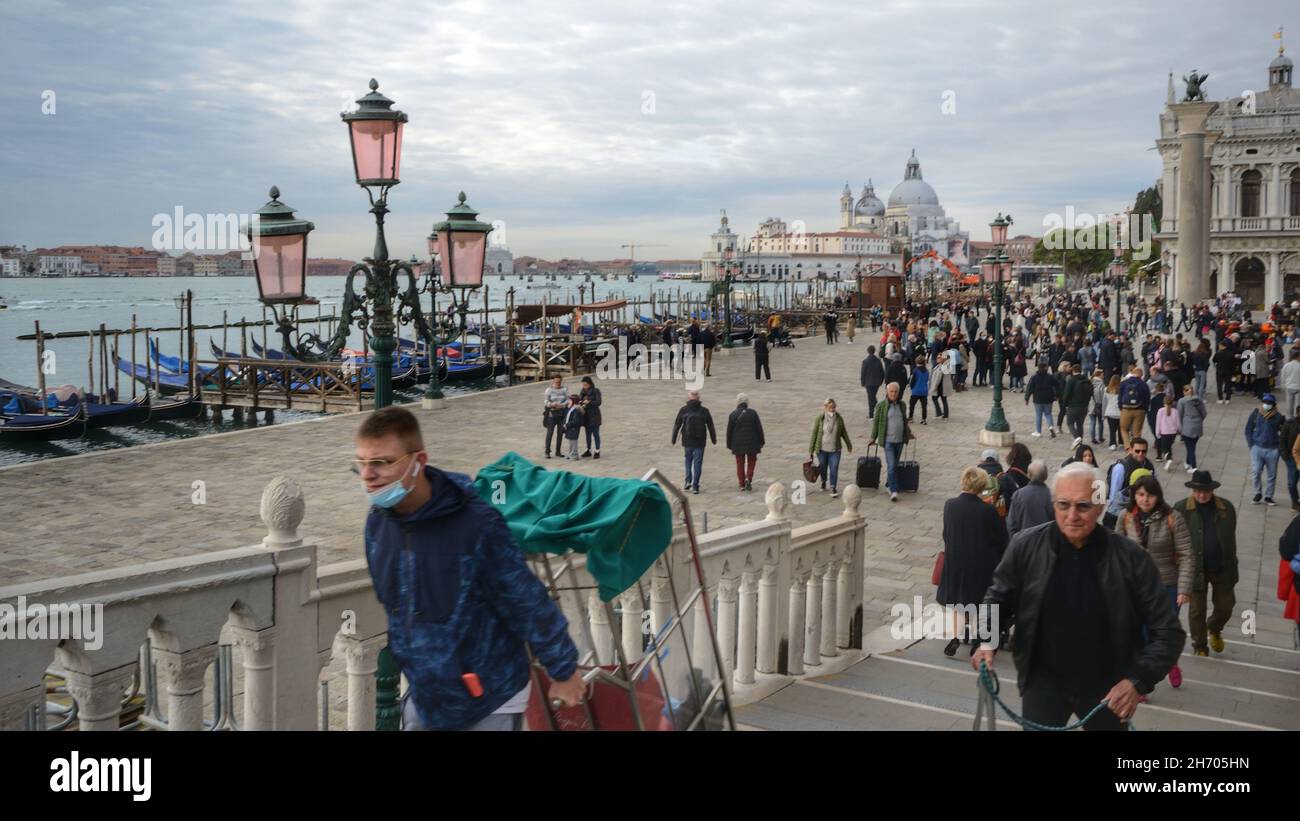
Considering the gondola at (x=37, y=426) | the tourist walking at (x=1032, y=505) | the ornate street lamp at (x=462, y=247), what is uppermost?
the ornate street lamp at (x=462, y=247)

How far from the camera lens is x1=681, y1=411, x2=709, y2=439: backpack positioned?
13617mm

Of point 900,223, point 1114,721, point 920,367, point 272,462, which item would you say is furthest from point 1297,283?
point 900,223

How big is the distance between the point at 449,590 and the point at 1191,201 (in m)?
40.3

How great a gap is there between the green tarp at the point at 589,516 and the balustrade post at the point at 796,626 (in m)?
2.91

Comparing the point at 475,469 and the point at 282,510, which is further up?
the point at 282,510

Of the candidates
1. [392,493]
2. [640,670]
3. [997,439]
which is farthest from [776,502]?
[997,439]

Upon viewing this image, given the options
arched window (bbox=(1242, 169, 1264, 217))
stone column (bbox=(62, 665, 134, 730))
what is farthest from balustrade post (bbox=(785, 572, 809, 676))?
arched window (bbox=(1242, 169, 1264, 217))

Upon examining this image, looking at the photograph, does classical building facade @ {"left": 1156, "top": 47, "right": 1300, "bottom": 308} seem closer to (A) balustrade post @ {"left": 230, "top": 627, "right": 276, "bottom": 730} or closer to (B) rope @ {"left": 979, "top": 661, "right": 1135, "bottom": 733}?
(B) rope @ {"left": 979, "top": 661, "right": 1135, "bottom": 733}

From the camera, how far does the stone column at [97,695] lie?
3.04 metres

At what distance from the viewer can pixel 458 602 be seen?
287cm

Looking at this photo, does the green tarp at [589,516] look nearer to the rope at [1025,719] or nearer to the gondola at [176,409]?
the rope at [1025,719]

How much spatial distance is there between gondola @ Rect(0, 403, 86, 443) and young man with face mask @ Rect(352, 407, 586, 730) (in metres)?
26.6

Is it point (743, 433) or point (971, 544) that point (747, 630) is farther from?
point (743, 433)

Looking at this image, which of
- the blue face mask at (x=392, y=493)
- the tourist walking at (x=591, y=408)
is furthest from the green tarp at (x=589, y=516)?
the tourist walking at (x=591, y=408)
